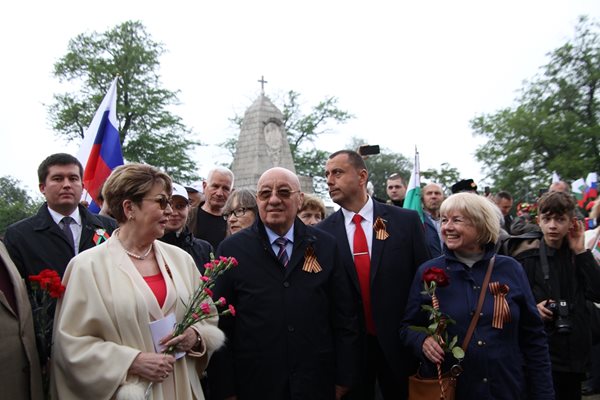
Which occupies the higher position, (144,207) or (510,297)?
(144,207)

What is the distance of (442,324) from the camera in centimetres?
370

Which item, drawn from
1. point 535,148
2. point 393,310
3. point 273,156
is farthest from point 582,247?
point 535,148

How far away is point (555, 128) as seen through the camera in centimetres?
3319

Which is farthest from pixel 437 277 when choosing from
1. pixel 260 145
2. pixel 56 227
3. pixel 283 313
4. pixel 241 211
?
pixel 260 145

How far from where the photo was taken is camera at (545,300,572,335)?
457cm

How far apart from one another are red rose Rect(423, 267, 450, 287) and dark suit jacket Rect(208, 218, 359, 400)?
0.66 m

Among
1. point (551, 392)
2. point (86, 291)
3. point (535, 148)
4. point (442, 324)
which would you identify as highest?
point (535, 148)

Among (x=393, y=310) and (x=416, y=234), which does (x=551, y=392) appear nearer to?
(x=393, y=310)

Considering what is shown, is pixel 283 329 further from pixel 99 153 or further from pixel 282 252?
pixel 99 153

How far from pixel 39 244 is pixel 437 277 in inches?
123

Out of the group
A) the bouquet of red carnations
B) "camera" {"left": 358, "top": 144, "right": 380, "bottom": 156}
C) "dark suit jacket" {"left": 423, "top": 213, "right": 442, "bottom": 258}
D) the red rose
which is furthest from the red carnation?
"dark suit jacket" {"left": 423, "top": 213, "right": 442, "bottom": 258}

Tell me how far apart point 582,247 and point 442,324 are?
184 centimetres

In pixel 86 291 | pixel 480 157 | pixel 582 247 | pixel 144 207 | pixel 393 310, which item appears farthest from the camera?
pixel 480 157

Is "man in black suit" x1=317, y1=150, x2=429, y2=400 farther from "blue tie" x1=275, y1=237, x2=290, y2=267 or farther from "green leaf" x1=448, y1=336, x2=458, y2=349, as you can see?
"green leaf" x1=448, y1=336, x2=458, y2=349
